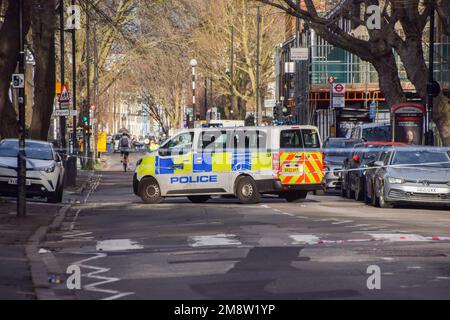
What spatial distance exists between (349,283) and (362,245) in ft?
14.9

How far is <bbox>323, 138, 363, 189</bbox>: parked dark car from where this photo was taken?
38.6 metres

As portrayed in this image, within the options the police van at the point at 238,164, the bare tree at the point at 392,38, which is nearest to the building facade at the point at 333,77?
the bare tree at the point at 392,38

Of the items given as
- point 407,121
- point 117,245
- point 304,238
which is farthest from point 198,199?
point 407,121

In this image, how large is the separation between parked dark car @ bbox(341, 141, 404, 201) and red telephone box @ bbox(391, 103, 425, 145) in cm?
855

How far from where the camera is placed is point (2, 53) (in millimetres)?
31859

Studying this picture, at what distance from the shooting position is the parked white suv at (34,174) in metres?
30.7

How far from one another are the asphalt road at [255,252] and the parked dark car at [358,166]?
3.96 metres

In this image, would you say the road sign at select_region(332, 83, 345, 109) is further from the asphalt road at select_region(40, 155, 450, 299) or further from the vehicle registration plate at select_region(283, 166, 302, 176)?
the asphalt road at select_region(40, 155, 450, 299)

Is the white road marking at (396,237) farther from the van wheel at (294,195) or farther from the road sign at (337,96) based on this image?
the road sign at (337,96)

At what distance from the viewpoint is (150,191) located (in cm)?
3105

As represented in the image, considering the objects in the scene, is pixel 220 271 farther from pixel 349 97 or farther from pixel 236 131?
pixel 349 97

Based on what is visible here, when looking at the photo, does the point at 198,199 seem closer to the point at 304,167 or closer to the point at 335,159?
the point at 304,167
